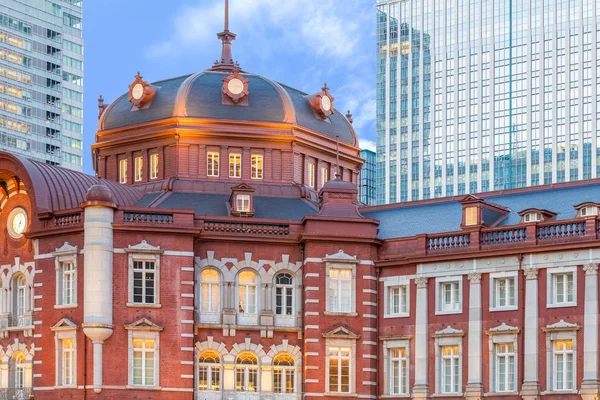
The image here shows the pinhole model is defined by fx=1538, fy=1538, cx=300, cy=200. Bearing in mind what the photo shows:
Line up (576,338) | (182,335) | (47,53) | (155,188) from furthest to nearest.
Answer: (47,53), (155,188), (182,335), (576,338)

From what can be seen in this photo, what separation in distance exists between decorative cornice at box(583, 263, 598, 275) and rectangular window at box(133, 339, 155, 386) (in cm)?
2299

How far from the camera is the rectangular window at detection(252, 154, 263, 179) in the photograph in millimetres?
91562

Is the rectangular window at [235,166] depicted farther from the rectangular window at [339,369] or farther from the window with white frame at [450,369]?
the window with white frame at [450,369]

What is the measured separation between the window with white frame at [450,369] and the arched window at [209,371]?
12.1m

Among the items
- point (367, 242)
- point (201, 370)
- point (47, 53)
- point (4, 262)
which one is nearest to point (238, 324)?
point (201, 370)

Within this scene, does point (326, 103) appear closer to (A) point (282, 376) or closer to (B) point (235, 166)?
(B) point (235, 166)

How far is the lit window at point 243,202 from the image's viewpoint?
285 feet

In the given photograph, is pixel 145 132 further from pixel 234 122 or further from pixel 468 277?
pixel 468 277

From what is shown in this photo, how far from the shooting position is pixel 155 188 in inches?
3565

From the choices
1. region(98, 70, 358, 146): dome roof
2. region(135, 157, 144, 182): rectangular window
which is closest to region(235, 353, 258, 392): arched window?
region(135, 157, 144, 182): rectangular window

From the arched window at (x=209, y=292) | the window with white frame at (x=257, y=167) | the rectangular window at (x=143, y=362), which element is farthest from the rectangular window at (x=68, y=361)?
the window with white frame at (x=257, y=167)

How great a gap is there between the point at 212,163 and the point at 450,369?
19.8 m

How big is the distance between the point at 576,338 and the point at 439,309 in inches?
336

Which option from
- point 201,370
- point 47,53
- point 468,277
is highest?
point 47,53
